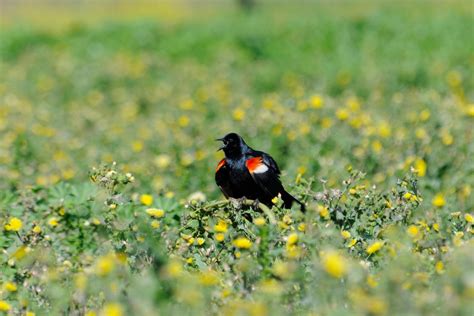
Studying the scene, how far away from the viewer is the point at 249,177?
177 inches

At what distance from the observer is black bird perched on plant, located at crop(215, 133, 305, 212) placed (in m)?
4.45

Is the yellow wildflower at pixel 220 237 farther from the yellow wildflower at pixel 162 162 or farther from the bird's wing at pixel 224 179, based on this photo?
Result: the yellow wildflower at pixel 162 162

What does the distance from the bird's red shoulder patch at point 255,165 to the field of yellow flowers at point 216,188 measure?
0.23 meters

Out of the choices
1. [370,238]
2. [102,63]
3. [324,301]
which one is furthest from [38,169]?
[102,63]

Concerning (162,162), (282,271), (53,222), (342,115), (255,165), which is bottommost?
(162,162)

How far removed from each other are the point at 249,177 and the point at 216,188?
206 cm

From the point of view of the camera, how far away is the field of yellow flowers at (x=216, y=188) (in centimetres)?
279

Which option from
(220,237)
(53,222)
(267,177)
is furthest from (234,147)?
(220,237)

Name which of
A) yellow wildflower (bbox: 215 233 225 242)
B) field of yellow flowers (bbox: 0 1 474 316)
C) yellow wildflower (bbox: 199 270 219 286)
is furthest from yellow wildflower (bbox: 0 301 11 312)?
yellow wildflower (bbox: 215 233 225 242)

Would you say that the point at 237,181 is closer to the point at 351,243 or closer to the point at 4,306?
the point at 351,243

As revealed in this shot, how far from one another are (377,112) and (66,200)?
16.8 ft

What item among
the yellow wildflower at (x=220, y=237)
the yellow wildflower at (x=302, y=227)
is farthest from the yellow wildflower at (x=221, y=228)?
the yellow wildflower at (x=302, y=227)

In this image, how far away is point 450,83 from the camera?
11.4m

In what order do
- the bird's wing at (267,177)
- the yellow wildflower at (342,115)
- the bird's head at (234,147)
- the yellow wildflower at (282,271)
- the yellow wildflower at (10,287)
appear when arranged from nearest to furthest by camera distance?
the yellow wildflower at (282,271)
the yellow wildflower at (10,287)
the bird's wing at (267,177)
the bird's head at (234,147)
the yellow wildflower at (342,115)
